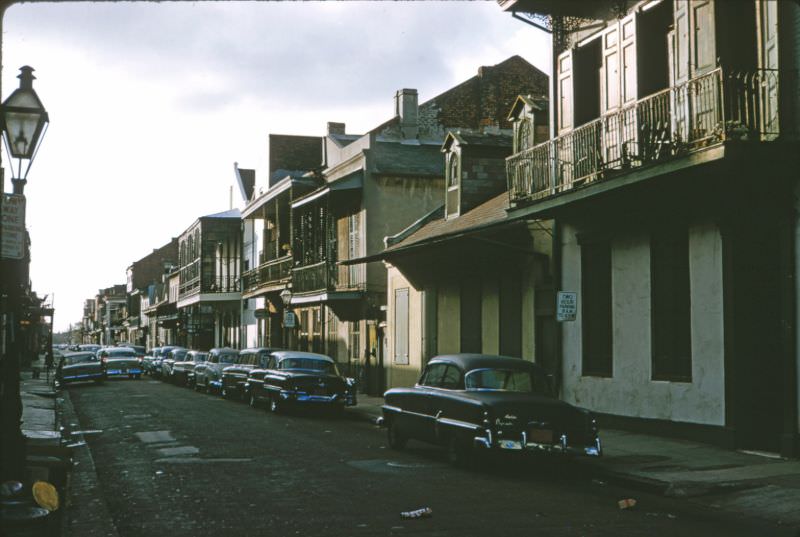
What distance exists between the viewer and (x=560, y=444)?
483 inches

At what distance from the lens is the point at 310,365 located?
78.1 ft

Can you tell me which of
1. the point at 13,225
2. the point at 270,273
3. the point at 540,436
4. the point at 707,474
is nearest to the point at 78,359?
the point at 270,273

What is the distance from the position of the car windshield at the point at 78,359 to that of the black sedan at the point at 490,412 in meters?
27.2

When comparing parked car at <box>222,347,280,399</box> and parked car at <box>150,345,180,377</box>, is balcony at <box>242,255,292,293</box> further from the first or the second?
parked car at <box>222,347,280,399</box>

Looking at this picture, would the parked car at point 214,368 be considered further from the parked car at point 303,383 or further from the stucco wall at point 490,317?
the stucco wall at point 490,317

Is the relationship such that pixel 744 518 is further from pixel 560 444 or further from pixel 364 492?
pixel 364 492

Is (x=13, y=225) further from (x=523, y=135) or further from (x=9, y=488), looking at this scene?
(x=523, y=135)

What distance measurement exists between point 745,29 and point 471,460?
790 cm

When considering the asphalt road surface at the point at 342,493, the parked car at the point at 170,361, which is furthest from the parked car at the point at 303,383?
the parked car at the point at 170,361

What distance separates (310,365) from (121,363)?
2293cm

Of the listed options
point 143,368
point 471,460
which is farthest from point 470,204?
point 143,368

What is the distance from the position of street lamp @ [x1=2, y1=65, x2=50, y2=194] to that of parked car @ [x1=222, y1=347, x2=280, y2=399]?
15.4 metres

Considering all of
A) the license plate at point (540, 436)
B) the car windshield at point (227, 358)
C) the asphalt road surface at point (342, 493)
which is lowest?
the asphalt road surface at point (342, 493)

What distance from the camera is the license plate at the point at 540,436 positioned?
12.2m
